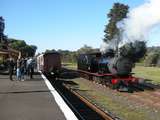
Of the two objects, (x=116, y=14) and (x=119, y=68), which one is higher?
(x=116, y=14)

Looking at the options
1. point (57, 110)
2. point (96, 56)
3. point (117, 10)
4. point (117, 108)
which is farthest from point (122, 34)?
point (117, 10)

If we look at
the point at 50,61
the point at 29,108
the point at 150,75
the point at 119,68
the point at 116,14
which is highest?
the point at 116,14

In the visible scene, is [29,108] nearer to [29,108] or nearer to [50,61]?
[29,108]

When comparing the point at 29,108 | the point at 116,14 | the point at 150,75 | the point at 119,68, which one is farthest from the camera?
the point at 116,14

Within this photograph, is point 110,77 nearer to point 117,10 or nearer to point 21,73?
point 21,73

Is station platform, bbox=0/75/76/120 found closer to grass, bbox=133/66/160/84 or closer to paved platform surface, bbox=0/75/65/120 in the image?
paved platform surface, bbox=0/75/65/120

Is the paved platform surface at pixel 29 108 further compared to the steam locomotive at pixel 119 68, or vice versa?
the steam locomotive at pixel 119 68

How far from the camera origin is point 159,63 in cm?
8550

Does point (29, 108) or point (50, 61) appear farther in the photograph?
point (50, 61)

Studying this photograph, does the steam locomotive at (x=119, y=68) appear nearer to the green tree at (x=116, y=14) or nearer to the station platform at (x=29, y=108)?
the station platform at (x=29, y=108)

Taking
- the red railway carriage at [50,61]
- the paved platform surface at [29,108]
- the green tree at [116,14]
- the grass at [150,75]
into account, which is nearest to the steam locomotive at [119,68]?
the grass at [150,75]

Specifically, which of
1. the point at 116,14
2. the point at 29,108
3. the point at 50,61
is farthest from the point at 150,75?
the point at 116,14

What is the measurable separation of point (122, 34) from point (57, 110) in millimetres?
16909

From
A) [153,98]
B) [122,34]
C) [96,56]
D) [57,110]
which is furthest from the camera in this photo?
[96,56]
